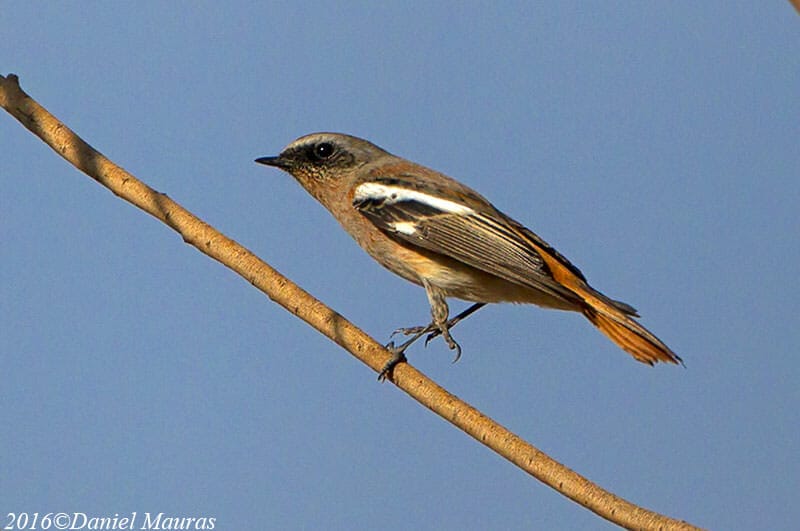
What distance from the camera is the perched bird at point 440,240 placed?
13.0 feet

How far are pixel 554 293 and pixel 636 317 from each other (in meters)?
0.33

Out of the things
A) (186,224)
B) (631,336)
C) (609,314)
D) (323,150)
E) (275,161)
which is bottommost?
(186,224)

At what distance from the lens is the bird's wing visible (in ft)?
13.4

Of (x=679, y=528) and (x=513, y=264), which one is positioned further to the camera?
(x=513, y=264)

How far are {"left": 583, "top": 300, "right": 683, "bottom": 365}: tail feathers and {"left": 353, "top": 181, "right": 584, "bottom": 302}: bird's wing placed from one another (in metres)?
0.15

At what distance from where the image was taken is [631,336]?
374 centimetres

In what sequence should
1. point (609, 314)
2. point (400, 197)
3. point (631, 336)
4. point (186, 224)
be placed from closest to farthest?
point (186, 224) → point (631, 336) → point (609, 314) → point (400, 197)

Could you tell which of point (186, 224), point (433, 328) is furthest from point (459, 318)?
point (186, 224)

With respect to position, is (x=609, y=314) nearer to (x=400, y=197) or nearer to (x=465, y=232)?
(x=465, y=232)

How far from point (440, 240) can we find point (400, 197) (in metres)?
0.41

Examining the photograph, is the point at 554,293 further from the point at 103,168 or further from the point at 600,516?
the point at 103,168

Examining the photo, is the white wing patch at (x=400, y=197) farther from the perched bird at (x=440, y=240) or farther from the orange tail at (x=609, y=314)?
the orange tail at (x=609, y=314)

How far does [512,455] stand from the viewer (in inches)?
115

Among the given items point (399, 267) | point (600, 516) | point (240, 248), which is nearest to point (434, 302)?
point (399, 267)
